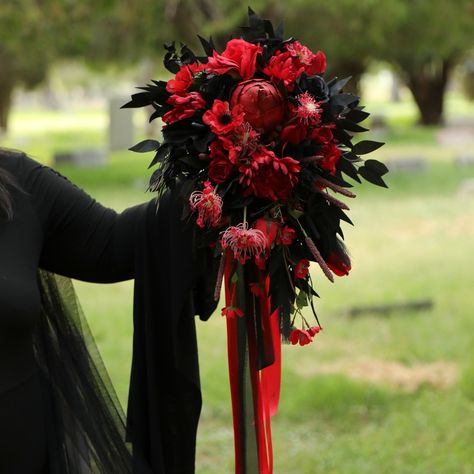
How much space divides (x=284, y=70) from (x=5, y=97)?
40.7 m

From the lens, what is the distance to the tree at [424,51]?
23009 millimetres

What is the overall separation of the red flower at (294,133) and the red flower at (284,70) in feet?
0.32

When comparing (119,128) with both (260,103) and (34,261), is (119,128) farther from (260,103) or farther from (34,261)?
(260,103)

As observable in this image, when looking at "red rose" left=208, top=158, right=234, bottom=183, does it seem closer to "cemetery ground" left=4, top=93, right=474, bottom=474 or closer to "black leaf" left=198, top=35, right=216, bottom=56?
"black leaf" left=198, top=35, right=216, bottom=56

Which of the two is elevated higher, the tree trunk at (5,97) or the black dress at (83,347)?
the tree trunk at (5,97)

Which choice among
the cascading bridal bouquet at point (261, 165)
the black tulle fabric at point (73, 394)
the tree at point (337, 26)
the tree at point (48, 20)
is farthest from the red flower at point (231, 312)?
the tree at point (337, 26)

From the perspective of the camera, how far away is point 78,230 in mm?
2658

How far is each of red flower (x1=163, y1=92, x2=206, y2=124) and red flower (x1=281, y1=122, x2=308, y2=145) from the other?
0.20m

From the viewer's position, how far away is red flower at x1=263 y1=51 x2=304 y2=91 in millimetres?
2410

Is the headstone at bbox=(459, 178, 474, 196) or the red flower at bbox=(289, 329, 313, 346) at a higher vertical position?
the headstone at bbox=(459, 178, 474, 196)

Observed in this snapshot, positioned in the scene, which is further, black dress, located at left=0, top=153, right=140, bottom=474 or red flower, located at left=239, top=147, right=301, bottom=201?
black dress, located at left=0, top=153, right=140, bottom=474

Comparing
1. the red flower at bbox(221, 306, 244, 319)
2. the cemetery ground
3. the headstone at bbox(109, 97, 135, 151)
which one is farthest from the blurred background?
the headstone at bbox(109, 97, 135, 151)

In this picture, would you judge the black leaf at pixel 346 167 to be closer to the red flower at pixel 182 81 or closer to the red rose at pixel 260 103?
the red rose at pixel 260 103

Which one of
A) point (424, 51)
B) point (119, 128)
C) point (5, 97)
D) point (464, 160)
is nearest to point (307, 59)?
point (464, 160)
